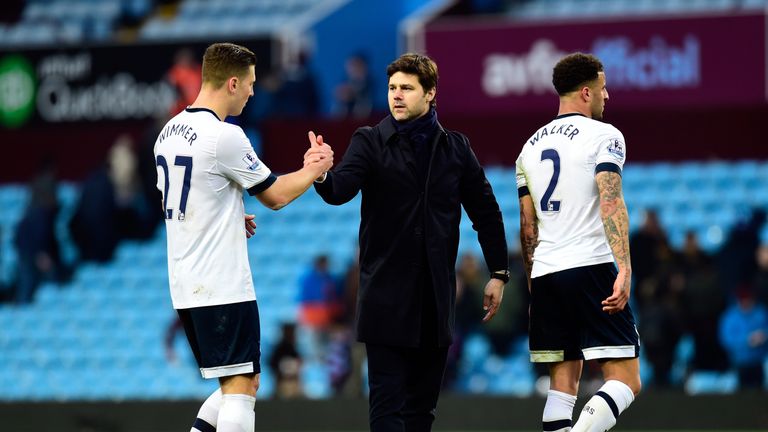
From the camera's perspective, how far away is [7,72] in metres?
19.1

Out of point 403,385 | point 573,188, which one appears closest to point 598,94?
point 573,188

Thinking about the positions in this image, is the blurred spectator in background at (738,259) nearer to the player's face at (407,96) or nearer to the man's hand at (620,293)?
the man's hand at (620,293)

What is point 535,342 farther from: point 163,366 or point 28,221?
point 28,221

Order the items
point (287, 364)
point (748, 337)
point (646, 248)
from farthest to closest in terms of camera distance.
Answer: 1. point (287, 364)
2. point (646, 248)
3. point (748, 337)

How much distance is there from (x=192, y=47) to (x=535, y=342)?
12.3 metres

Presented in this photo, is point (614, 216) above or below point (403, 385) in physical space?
above

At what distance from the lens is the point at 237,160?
6.06 m

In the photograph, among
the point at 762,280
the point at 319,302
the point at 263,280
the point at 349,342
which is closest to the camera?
the point at 762,280

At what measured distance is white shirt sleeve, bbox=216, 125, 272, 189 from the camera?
6043 millimetres

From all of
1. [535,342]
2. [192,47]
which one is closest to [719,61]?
[192,47]

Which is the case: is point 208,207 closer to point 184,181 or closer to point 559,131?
point 184,181

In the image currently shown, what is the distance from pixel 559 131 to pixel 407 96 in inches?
32.5

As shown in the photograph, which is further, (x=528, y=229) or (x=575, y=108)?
(x=528, y=229)

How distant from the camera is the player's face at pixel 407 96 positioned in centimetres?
634
